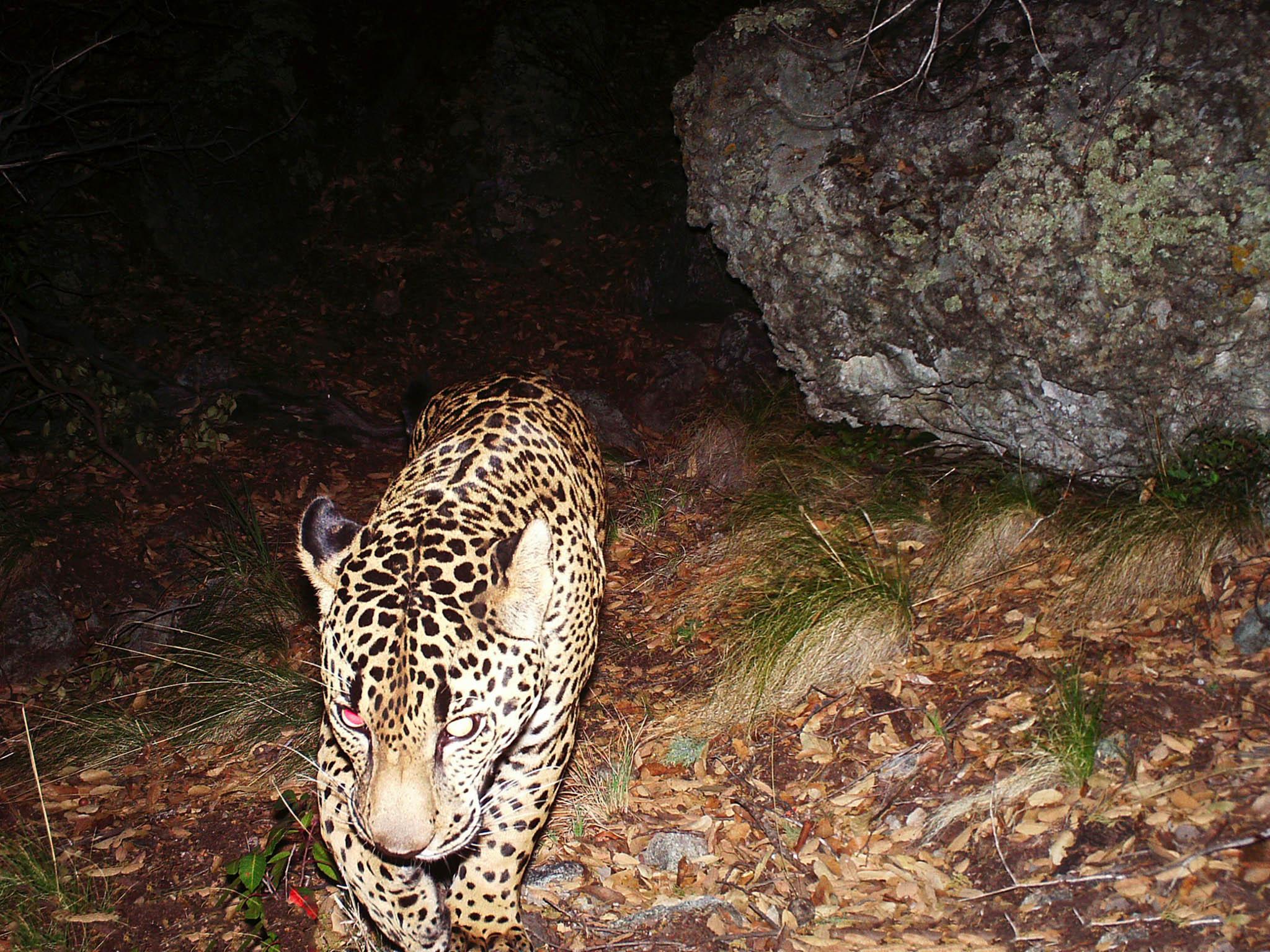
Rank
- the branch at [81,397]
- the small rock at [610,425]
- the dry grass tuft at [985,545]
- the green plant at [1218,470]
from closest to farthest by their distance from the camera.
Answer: the green plant at [1218,470] < the dry grass tuft at [985,545] < the branch at [81,397] < the small rock at [610,425]

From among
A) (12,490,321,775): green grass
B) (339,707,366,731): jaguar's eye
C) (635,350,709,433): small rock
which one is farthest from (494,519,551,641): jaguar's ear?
(635,350,709,433): small rock

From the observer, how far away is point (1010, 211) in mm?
5238

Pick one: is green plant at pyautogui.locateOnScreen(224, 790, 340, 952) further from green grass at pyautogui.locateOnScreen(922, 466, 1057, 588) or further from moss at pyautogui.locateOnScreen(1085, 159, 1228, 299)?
moss at pyautogui.locateOnScreen(1085, 159, 1228, 299)

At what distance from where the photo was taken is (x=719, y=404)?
791 centimetres

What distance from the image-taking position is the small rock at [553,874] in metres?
4.39

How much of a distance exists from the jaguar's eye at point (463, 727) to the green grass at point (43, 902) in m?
2.52

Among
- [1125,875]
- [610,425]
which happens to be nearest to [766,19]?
[610,425]

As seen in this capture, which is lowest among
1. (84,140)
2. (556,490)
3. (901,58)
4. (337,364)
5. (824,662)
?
(824,662)

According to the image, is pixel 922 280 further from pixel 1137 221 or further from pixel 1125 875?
pixel 1125 875

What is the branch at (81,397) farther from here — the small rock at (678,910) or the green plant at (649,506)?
the small rock at (678,910)

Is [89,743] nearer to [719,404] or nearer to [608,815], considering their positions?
[608,815]

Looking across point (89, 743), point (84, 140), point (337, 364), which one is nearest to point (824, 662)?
point (89, 743)

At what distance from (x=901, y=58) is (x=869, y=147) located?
24.0 inches

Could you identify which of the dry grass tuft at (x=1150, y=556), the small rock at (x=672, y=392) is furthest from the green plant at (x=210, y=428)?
the dry grass tuft at (x=1150, y=556)
